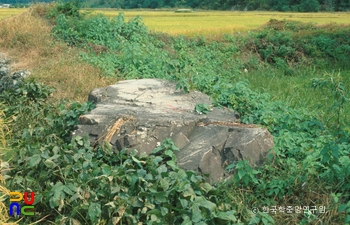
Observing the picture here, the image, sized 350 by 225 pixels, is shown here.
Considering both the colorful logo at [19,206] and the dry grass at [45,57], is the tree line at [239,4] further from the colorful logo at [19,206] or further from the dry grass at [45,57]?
the colorful logo at [19,206]

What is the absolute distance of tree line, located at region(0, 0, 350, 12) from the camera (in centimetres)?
1631

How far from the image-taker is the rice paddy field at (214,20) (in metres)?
12.6

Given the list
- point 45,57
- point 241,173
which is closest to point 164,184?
point 241,173

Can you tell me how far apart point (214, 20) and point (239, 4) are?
3.79 m

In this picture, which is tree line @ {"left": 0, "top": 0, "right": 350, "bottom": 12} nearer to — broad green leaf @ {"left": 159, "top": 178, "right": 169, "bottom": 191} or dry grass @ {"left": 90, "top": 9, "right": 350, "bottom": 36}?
dry grass @ {"left": 90, "top": 9, "right": 350, "bottom": 36}

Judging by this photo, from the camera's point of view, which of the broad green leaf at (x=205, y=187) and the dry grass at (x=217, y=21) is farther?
the dry grass at (x=217, y=21)

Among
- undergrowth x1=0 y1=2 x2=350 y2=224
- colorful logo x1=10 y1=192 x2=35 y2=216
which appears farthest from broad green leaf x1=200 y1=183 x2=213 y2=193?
colorful logo x1=10 y1=192 x2=35 y2=216

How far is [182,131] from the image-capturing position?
4.68 meters

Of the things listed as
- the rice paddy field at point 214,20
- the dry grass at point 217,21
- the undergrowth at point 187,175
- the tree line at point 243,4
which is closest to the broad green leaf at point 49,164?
the undergrowth at point 187,175

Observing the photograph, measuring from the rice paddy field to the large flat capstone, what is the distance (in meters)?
6.91

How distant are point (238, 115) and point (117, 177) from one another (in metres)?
1.88

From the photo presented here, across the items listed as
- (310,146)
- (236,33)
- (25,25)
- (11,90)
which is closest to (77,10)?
(25,25)

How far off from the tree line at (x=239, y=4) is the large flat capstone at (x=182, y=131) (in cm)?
1085

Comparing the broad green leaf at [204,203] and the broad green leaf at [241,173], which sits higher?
the broad green leaf at [241,173]
